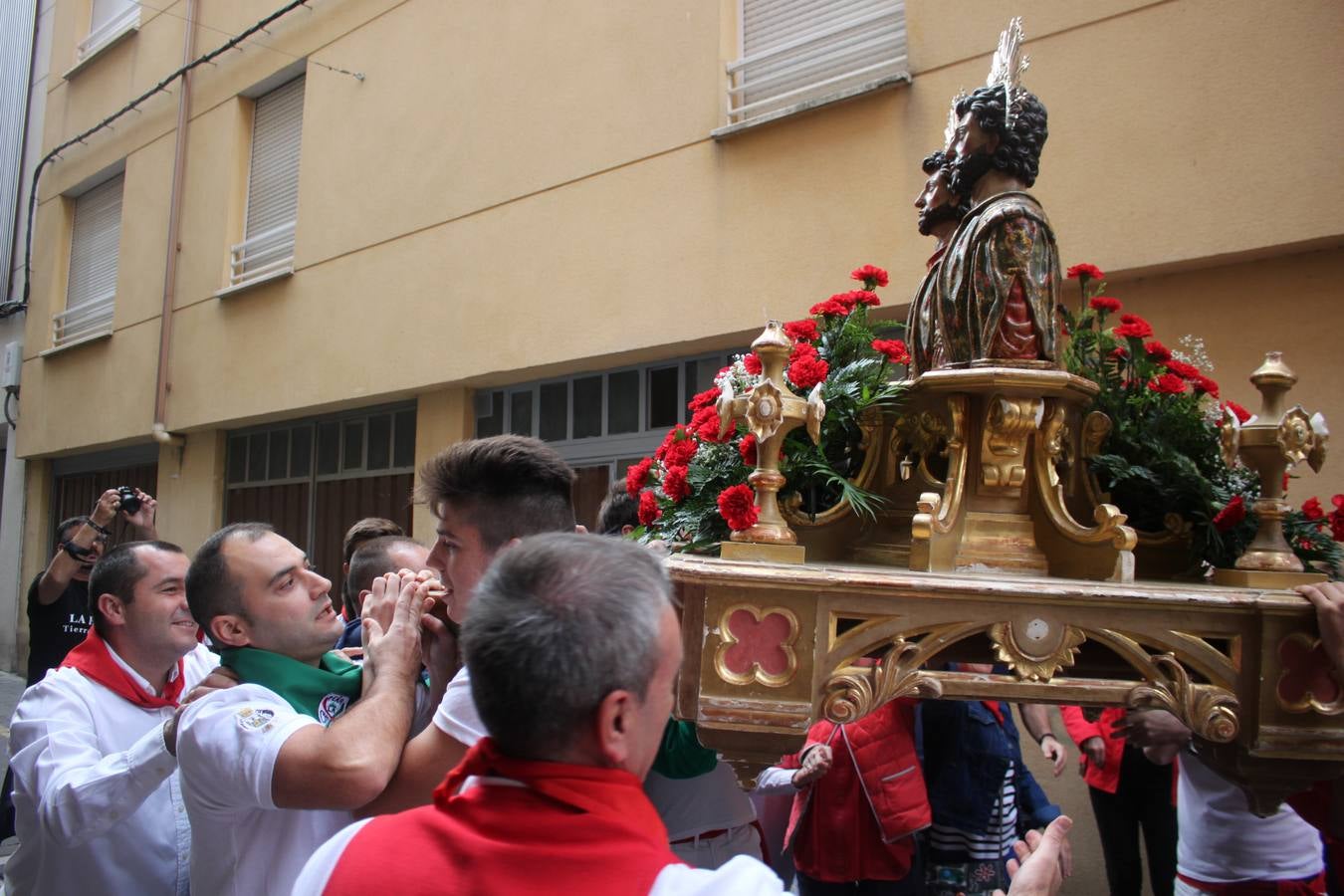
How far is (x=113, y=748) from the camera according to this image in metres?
2.79

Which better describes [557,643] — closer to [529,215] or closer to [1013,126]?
[1013,126]

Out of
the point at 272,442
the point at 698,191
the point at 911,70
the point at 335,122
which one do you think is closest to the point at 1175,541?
the point at 911,70

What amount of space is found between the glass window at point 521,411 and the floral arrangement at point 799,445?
4.96 m

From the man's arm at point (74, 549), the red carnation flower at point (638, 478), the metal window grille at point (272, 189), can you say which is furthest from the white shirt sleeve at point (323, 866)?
the metal window grille at point (272, 189)

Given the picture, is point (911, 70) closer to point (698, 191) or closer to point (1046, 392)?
point (698, 191)

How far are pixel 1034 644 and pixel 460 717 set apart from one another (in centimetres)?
98

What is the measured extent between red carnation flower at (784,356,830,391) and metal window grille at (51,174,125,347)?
10.8 m

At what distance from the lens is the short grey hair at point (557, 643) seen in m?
1.16

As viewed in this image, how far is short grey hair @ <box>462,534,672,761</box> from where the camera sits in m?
1.16

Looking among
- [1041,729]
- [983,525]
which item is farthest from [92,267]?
[983,525]

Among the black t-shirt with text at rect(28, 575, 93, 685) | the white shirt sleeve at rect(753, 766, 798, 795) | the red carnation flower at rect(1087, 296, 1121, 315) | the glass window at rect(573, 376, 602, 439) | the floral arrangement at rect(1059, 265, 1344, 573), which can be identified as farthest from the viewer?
the glass window at rect(573, 376, 602, 439)

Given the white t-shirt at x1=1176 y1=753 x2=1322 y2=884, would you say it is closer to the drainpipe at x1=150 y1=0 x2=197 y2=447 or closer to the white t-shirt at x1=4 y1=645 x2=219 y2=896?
the white t-shirt at x1=4 y1=645 x2=219 y2=896

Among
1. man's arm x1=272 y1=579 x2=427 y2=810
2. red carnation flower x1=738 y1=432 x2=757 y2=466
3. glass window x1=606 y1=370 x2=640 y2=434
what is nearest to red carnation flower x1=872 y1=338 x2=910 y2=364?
red carnation flower x1=738 y1=432 x2=757 y2=466

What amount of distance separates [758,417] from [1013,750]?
1.88m
